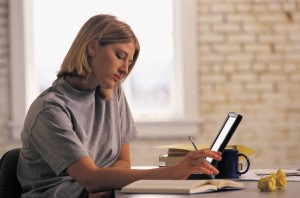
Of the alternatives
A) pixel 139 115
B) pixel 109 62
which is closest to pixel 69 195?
pixel 109 62

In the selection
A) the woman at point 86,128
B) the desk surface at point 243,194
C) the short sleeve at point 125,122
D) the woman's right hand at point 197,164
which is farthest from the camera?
the short sleeve at point 125,122

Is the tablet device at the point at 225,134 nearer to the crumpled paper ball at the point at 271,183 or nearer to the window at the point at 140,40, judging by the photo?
the crumpled paper ball at the point at 271,183

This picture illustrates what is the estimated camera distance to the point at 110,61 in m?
2.83

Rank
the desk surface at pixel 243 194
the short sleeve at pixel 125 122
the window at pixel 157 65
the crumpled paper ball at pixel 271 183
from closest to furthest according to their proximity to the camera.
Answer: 1. the desk surface at pixel 243 194
2. the crumpled paper ball at pixel 271 183
3. the short sleeve at pixel 125 122
4. the window at pixel 157 65

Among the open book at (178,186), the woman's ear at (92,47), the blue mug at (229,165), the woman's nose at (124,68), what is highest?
the woman's ear at (92,47)

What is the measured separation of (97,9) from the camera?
6469mm

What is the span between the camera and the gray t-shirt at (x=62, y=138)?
259 centimetres

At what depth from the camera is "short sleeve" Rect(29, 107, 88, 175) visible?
2561mm

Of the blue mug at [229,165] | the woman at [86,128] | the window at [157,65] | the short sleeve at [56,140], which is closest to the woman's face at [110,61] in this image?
the woman at [86,128]

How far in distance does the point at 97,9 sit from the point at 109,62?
3.70 metres

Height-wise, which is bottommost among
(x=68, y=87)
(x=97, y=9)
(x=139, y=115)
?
(x=139, y=115)

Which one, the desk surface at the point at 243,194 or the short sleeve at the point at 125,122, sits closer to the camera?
the desk surface at the point at 243,194

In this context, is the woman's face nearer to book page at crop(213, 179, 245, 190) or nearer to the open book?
the open book

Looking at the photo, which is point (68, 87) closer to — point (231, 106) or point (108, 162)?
point (108, 162)
